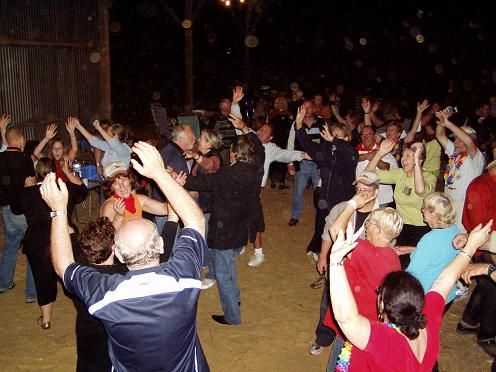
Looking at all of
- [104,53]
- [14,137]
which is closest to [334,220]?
[14,137]

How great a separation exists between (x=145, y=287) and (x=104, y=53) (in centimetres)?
1037

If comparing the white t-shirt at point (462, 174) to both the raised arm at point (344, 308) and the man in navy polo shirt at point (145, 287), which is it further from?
the man in navy polo shirt at point (145, 287)

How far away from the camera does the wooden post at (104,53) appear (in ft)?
37.7

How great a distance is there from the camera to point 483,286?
15.8 feet

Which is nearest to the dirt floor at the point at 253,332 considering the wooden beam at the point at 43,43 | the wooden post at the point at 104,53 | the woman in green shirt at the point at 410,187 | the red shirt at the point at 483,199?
the woman in green shirt at the point at 410,187

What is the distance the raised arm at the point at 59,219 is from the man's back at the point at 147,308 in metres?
0.07

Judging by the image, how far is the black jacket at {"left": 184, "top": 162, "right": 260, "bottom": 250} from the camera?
478 cm

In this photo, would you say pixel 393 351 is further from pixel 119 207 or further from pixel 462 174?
pixel 462 174

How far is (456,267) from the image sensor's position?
2.81m

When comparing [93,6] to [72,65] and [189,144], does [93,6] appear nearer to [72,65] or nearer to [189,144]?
[72,65]

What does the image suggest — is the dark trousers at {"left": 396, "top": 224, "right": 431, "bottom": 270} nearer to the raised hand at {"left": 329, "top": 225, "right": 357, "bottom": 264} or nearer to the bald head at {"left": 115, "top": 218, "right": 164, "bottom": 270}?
the raised hand at {"left": 329, "top": 225, "right": 357, "bottom": 264}

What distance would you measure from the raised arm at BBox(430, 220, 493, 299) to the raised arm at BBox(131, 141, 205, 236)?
1390 millimetres

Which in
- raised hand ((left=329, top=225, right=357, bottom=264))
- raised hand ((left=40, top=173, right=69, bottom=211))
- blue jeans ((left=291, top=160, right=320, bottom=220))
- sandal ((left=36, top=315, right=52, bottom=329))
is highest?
raised hand ((left=40, top=173, right=69, bottom=211))

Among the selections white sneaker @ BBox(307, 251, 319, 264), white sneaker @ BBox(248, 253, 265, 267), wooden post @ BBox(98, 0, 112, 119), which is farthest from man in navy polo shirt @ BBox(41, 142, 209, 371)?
wooden post @ BBox(98, 0, 112, 119)
